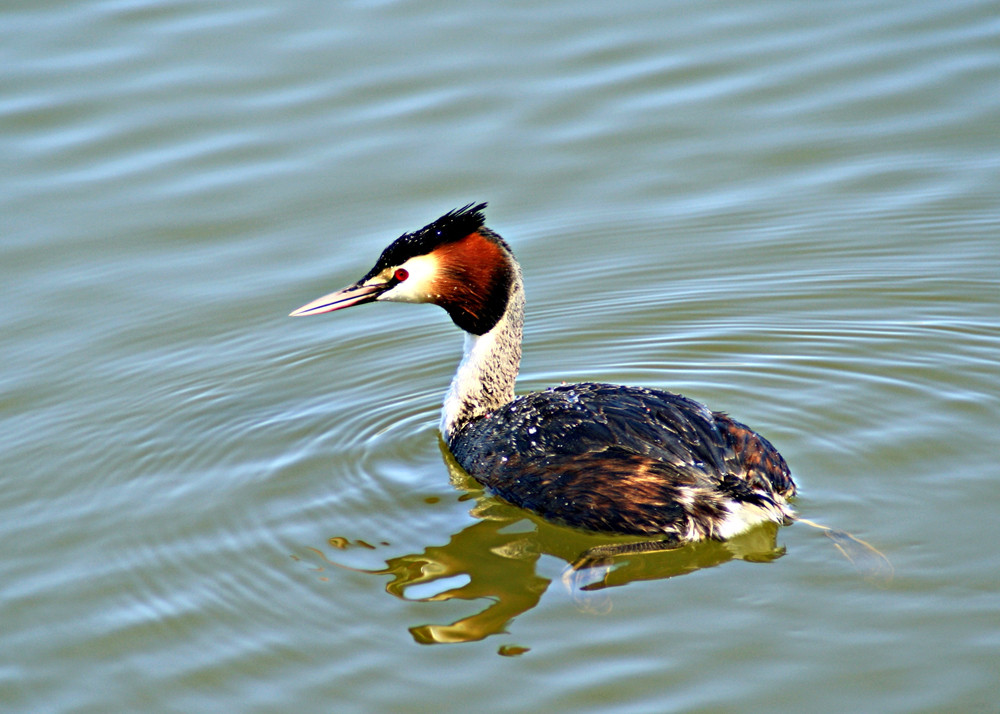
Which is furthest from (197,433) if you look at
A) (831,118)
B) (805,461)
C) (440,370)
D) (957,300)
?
(831,118)

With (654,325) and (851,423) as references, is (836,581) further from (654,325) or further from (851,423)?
(654,325)

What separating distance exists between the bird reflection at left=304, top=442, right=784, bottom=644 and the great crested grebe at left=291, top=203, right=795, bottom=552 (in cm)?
6

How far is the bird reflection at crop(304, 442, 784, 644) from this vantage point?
4590mm

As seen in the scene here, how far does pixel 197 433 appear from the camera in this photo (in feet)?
20.5

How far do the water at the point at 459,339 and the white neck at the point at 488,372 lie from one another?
0.24 m

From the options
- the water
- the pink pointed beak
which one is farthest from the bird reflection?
the pink pointed beak

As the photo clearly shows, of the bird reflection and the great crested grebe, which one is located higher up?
the great crested grebe

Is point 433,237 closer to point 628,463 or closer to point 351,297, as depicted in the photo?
point 351,297

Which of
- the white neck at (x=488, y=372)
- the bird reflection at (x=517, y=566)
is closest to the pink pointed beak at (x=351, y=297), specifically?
the white neck at (x=488, y=372)

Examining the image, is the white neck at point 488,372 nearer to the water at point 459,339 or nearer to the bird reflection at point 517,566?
the water at point 459,339

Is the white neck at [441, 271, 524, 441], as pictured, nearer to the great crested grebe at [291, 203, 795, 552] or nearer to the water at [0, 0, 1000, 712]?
the great crested grebe at [291, 203, 795, 552]

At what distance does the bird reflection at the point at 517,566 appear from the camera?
15.1 feet

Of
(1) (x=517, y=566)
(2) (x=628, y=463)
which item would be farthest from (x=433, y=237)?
(1) (x=517, y=566)

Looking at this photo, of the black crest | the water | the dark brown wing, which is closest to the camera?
the water
